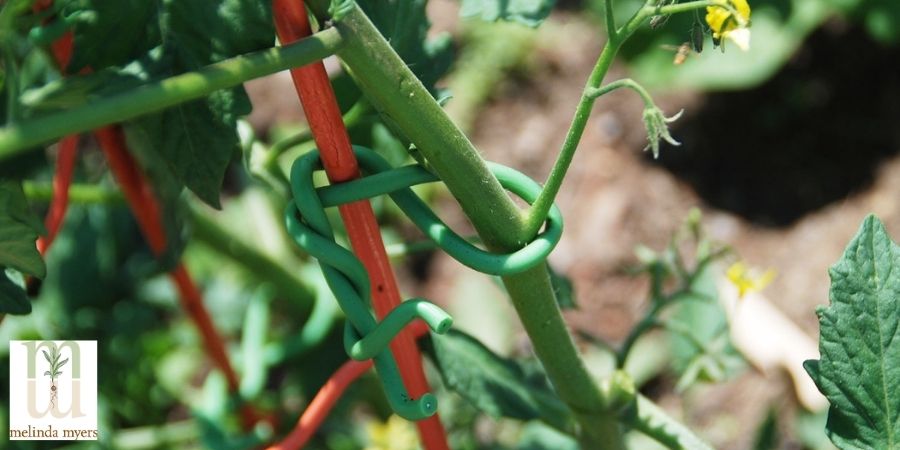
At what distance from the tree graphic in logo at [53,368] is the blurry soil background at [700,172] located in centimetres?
93

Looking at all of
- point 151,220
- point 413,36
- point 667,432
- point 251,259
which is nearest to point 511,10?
point 413,36

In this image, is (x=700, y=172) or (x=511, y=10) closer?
(x=511, y=10)

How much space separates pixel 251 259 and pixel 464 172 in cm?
74

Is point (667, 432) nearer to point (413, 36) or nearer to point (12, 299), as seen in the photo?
point (413, 36)

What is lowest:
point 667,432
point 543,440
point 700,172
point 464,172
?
point 700,172

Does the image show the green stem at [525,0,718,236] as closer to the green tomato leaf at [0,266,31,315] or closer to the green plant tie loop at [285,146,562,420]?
the green plant tie loop at [285,146,562,420]

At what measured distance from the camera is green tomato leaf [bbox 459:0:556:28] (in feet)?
2.99

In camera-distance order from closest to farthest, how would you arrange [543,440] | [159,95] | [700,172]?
[159,95] → [543,440] → [700,172]

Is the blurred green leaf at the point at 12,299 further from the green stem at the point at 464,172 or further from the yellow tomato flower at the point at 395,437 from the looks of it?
the yellow tomato flower at the point at 395,437

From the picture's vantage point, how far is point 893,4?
204 centimetres

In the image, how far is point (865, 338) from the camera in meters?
0.77

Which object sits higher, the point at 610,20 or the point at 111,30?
the point at 610,20

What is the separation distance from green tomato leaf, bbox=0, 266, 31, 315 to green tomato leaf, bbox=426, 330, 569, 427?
1.11 feet

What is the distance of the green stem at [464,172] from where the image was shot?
674mm
